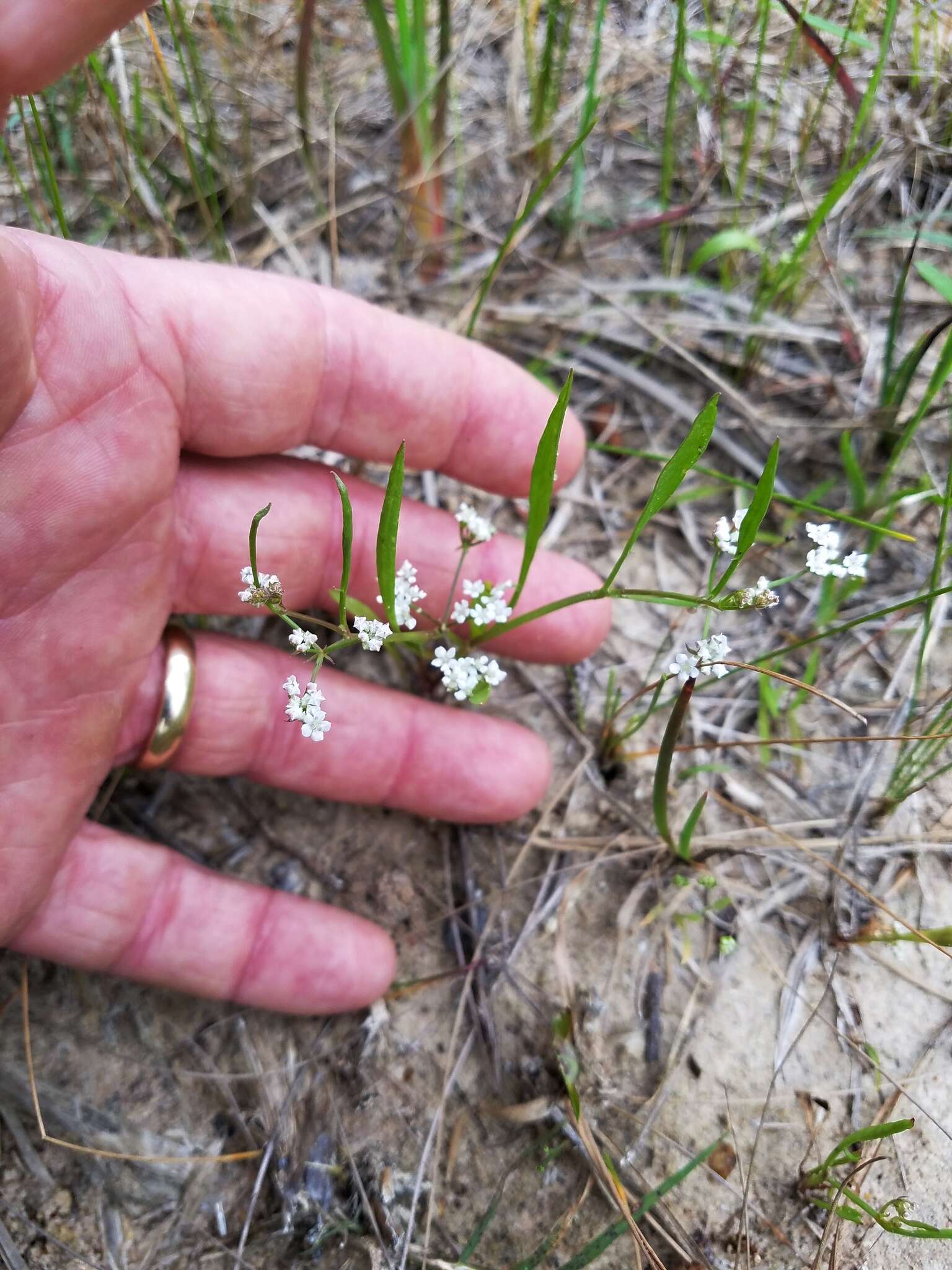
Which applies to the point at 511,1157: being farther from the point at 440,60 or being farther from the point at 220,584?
the point at 440,60

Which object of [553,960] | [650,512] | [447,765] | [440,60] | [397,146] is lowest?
[553,960]

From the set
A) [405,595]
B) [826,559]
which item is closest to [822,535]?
[826,559]

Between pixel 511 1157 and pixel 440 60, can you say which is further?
pixel 440 60

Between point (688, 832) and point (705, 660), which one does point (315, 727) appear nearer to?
point (705, 660)

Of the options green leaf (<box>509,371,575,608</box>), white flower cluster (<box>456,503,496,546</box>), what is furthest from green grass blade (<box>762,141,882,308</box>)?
white flower cluster (<box>456,503,496,546</box>)

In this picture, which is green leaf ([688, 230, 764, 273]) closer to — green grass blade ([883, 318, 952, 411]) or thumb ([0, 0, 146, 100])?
green grass blade ([883, 318, 952, 411])

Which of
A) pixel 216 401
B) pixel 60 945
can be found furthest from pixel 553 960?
pixel 216 401

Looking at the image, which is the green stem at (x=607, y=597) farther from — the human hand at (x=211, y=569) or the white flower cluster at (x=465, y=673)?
the human hand at (x=211, y=569)
